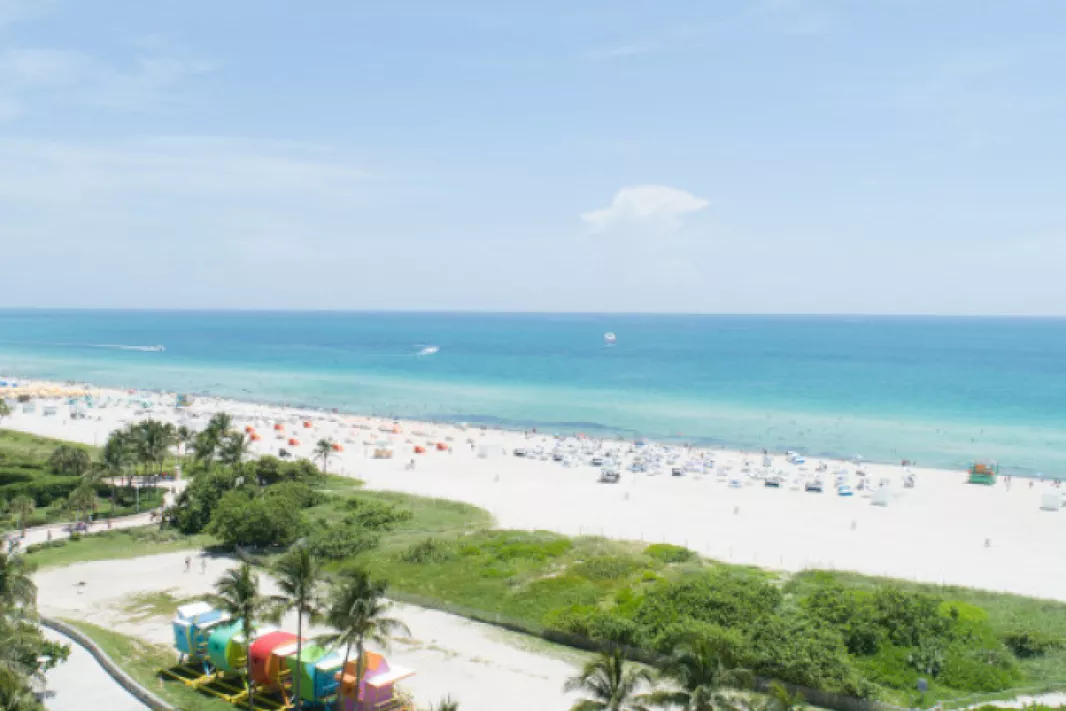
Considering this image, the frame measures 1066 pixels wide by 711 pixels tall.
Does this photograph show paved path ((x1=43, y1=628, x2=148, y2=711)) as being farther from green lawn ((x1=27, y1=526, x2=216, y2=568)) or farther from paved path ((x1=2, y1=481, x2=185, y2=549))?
paved path ((x1=2, y1=481, x2=185, y2=549))

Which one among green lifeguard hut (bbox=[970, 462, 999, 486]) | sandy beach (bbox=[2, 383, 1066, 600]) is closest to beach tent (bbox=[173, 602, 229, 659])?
sandy beach (bbox=[2, 383, 1066, 600])

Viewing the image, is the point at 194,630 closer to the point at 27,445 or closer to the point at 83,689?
the point at 83,689

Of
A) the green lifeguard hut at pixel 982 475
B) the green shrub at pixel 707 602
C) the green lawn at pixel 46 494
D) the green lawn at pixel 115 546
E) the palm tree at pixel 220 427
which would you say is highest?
the palm tree at pixel 220 427

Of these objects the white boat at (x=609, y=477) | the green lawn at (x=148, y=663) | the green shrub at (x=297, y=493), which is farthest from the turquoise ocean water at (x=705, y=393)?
the green lawn at (x=148, y=663)

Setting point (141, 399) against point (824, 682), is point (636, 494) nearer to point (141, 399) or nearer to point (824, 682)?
point (824, 682)

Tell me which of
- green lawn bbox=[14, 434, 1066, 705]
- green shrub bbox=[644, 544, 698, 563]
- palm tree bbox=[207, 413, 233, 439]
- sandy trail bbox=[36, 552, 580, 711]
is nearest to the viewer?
sandy trail bbox=[36, 552, 580, 711]

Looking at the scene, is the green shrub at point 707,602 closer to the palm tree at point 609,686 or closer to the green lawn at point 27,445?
the palm tree at point 609,686
